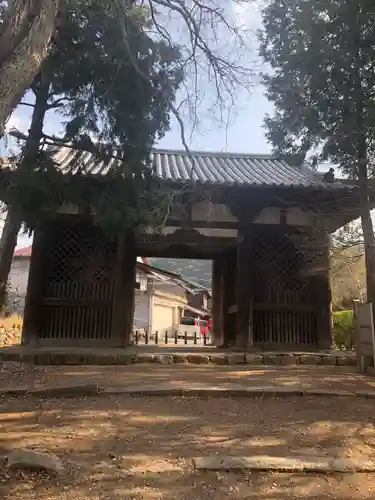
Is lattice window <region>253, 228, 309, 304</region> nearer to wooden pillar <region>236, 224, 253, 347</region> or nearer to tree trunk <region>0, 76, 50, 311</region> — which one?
wooden pillar <region>236, 224, 253, 347</region>

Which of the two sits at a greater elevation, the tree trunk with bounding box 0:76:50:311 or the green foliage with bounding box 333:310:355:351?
the tree trunk with bounding box 0:76:50:311

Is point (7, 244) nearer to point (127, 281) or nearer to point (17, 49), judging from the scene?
point (127, 281)

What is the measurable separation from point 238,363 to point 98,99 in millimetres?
5348

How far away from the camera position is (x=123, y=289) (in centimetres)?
911

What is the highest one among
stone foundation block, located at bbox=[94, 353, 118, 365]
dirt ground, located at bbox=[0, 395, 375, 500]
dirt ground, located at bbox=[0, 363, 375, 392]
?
stone foundation block, located at bbox=[94, 353, 118, 365]

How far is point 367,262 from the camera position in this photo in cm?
669

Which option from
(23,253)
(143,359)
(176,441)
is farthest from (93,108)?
(23,253)

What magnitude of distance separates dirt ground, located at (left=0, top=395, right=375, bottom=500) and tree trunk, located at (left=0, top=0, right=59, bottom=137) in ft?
9.21

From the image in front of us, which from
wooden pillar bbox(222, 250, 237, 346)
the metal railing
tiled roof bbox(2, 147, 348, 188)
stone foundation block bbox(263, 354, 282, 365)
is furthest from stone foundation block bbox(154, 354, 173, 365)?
the metal railing

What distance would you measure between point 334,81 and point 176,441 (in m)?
5.79

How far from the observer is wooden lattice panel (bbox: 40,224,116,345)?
9.04 m

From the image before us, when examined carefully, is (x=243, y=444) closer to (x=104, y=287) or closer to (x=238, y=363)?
(x=238, y=363)

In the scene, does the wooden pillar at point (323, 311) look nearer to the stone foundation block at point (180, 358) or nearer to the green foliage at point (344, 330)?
the stone foundation block at point (180, 358)

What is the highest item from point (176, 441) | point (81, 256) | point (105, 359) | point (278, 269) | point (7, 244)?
point (81, 256)
